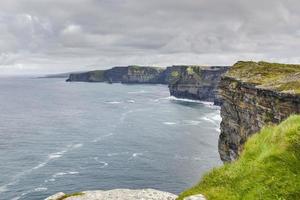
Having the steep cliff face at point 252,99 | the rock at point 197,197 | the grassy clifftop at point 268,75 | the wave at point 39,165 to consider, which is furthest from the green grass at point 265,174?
the wave at point 39,165

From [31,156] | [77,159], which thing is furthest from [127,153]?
[31,156]

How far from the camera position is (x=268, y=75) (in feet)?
282

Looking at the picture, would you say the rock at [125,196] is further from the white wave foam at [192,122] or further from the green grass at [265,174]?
the white wave foam at [192,122]

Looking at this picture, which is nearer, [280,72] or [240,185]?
[240,185]

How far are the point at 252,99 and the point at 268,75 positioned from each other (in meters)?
11.0

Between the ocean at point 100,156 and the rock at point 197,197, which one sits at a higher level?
the rock at point 197,197

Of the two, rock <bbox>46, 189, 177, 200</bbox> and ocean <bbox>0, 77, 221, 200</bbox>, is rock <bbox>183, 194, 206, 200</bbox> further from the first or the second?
ocean <bbox>0, 77, 221, 200</bbox>

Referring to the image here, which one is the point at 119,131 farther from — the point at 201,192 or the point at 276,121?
the point at 201,192

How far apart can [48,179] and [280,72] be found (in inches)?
2354

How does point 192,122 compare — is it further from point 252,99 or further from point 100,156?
point 252,99

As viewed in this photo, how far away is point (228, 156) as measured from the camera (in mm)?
88438

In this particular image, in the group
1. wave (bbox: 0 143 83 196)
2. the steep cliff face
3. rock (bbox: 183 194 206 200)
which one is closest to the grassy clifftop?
the steep cliff face

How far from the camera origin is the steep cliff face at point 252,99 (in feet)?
218

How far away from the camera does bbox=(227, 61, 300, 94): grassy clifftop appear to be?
225ft
